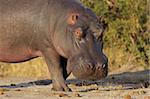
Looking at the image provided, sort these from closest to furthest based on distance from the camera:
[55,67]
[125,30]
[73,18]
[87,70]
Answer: [87,70] < [73,18] < [55,67] < [125,30]

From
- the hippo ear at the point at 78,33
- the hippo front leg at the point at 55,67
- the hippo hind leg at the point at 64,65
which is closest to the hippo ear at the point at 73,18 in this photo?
the hippo ear at the point at 78,33

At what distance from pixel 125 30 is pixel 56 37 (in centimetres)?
650

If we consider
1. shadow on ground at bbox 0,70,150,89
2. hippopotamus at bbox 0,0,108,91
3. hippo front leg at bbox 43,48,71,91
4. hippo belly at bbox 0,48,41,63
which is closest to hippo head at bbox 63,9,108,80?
hippopotamus at bbox 0,0,108,91

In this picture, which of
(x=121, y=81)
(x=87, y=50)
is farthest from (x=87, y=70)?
(x=121, y=81)

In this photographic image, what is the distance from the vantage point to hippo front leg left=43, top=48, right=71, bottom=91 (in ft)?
26.5

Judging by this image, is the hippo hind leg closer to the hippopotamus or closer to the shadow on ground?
the hippopotamus

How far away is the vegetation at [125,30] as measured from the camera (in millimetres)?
14172

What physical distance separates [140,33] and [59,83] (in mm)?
6590

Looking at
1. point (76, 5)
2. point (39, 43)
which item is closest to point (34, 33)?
point (39, 43)

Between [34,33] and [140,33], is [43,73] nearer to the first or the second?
[140,33]

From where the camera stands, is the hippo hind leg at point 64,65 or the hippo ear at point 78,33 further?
the hippo hind leg at point 64,65

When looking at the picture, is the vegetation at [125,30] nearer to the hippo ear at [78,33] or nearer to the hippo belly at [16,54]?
the hippo belly at [16,54]

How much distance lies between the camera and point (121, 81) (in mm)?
11109

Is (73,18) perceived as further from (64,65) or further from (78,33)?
(64,65)
